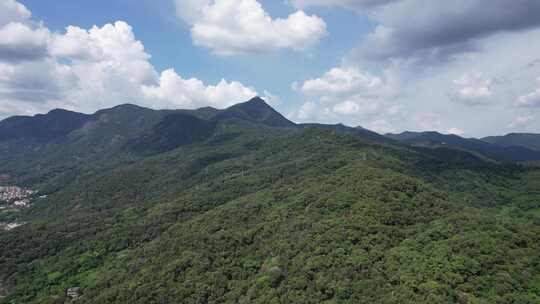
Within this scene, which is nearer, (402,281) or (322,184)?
(402,281)

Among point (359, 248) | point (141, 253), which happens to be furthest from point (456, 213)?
point (141, 253)

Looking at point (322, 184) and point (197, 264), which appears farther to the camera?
point (322, 184)

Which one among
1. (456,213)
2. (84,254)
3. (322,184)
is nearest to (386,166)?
(322,184)

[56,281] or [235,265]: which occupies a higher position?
[235,265]

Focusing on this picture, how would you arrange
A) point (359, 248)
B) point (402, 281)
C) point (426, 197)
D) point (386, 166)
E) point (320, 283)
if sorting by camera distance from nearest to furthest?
point (402, 281) < point (320, 283) < point (359, 248) < point (426, 197) < point (386, 166)

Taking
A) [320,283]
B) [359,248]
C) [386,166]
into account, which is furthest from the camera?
[386,166]

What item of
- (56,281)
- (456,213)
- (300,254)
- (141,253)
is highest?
(456,213)

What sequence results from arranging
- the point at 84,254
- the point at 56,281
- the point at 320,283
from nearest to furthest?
the point at 320,283 < the point at 56,281 < the point at 84,254

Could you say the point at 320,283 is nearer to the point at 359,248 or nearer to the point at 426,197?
the point at 359,248

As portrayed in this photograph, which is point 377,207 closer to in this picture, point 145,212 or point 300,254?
point 300,254
